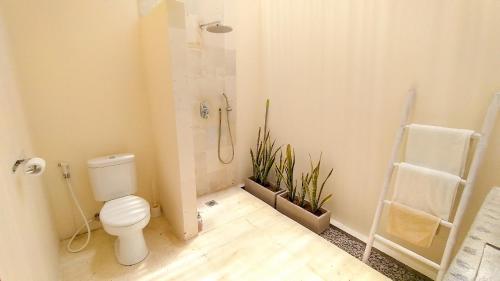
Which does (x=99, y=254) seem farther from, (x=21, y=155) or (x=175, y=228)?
(x=21, y=155)

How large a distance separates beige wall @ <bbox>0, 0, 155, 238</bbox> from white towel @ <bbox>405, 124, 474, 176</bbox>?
227cm

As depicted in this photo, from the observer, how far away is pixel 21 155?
1.32 metres

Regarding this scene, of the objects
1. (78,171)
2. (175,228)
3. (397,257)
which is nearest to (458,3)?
(397,257)

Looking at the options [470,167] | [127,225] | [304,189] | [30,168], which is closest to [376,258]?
[304,189]

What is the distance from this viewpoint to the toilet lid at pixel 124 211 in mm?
1656

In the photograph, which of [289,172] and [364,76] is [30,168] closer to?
[289,172]

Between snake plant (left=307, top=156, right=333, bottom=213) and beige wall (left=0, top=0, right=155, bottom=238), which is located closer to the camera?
beige wall (left=0, top=0, right=155, bottom=238)

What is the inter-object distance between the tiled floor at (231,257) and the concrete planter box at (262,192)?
294mm

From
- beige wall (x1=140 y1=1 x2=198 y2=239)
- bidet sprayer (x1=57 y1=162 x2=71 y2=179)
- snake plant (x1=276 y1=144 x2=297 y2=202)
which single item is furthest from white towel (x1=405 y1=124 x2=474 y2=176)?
bidet sprayer (x1=57 y1=162 x2=71 y2=179)

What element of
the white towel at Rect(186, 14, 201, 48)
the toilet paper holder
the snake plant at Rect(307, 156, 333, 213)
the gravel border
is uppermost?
the white towel at Rect(186, 14, 201, 48)

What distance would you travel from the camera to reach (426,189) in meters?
1.52

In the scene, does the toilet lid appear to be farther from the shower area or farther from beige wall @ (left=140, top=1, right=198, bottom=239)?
the shower area

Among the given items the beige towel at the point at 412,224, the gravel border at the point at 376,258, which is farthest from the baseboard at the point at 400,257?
the beige towel at the point at 412,224

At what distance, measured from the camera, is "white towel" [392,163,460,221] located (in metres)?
1.44
